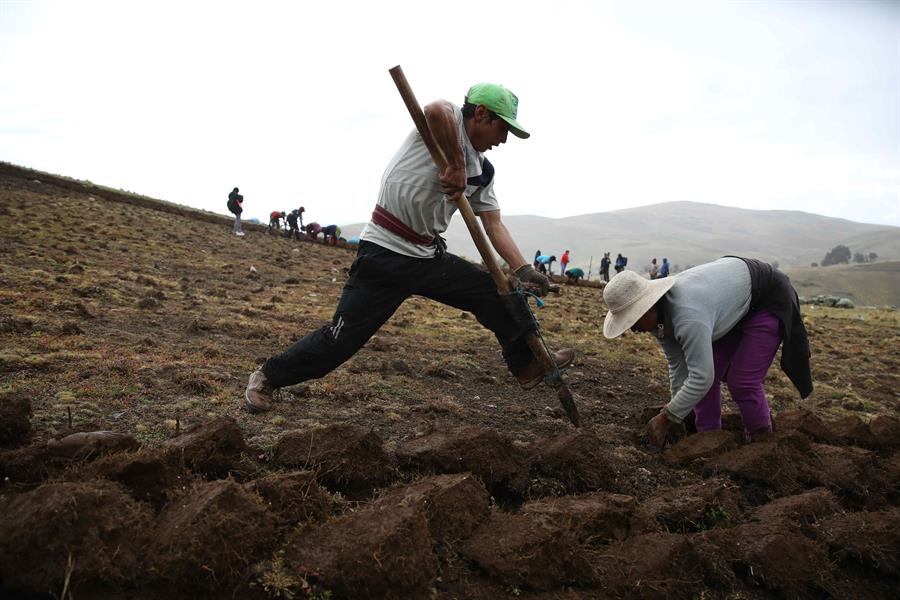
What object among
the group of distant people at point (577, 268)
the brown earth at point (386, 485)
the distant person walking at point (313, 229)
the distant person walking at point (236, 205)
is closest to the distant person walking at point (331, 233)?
the distant person walking at point (313, 229)

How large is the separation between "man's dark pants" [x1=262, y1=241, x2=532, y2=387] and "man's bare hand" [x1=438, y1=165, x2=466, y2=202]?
1.54 feet

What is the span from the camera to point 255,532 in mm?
2152

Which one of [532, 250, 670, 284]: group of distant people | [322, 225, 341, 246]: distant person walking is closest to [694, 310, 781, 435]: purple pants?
[532, 250, 670, 284]: group of distant people

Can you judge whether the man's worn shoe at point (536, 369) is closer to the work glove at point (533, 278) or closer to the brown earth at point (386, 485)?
the brown earth at point (386, 485)

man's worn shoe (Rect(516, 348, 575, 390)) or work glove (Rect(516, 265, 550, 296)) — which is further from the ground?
work glove (Rect(516, 265, 550, 296))

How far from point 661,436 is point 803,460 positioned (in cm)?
82

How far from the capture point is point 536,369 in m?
4.06

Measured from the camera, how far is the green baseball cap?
3416 millimetres

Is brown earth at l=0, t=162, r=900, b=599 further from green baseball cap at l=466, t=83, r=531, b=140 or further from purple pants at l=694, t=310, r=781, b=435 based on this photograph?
green baseball cap at l=466, t=83, r=531, b=140

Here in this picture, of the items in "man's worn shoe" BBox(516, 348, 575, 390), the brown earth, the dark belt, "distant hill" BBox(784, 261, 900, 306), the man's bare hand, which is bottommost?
the brown earth

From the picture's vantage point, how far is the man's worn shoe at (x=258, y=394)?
3.79 metres

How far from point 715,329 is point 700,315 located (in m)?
0.33

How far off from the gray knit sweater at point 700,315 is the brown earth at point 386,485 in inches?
15.5

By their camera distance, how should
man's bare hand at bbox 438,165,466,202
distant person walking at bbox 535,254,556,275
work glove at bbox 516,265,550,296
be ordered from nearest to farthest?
man's bare hand at bbox 438,165,466,202
work glove at bbox 516,265,550,296
distant person walking at bbox 535,254,556,275
